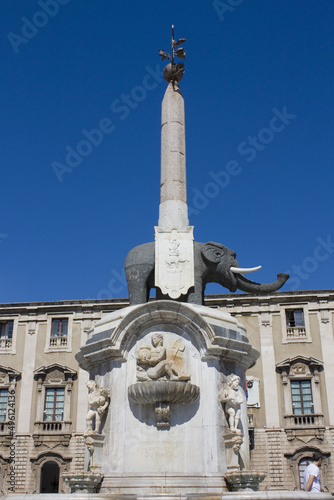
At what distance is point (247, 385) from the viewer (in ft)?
108

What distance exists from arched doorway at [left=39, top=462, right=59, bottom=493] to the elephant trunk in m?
24.3

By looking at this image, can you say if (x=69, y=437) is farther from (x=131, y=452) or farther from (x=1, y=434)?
(x=131, y=452)

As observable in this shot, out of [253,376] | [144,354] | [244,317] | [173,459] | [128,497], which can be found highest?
[244,317]

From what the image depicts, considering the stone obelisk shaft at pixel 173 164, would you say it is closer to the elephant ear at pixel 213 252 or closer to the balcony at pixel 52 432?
the elephant ear at pixel 213 252

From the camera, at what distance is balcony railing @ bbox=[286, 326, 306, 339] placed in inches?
1325

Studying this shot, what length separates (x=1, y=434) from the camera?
33.7 m

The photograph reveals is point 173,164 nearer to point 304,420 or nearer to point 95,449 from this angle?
point 95,449

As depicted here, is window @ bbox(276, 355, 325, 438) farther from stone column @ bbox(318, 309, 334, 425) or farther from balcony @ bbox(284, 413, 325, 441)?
stone column @ bbox(318, 309, 334, 425)

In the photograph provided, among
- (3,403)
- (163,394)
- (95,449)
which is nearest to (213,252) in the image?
(163,394)

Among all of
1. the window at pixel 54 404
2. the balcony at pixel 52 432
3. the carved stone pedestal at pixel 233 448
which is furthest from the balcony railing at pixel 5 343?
the carved stone pedestal at pixel 233 448

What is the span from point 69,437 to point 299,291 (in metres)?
15.8

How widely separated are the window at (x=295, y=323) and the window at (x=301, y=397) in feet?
9.02

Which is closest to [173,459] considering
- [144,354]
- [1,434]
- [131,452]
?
[131,452]

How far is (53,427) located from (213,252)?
23.4 m
